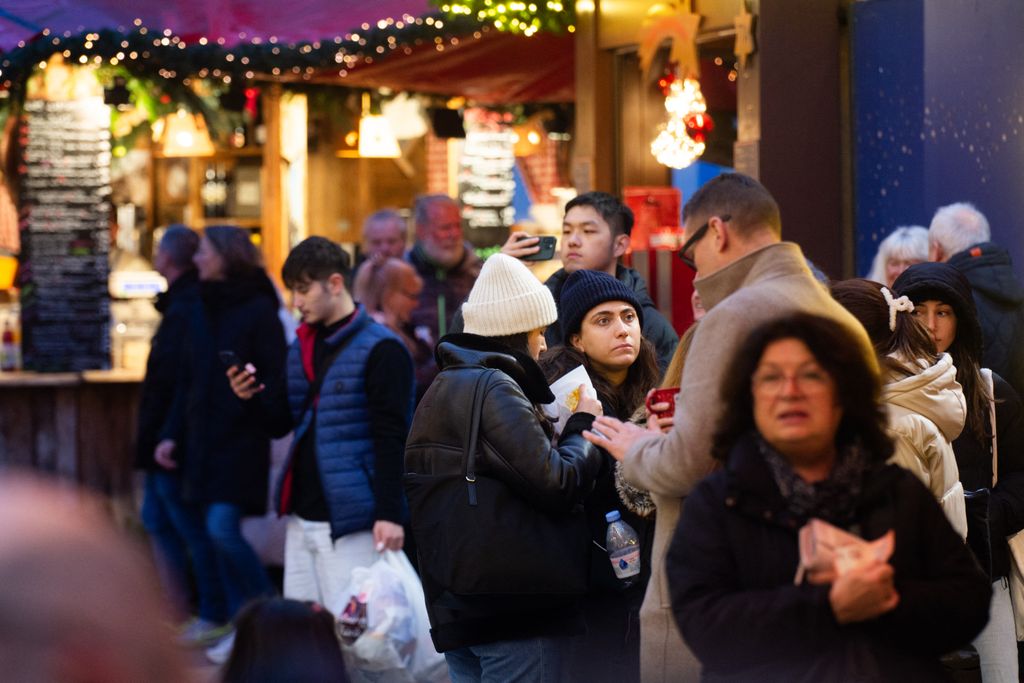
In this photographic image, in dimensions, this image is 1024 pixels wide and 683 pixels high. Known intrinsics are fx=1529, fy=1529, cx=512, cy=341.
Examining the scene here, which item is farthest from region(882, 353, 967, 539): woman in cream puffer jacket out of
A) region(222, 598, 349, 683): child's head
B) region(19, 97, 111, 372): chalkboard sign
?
region(19, 97, 111, 372): chalkboard sign

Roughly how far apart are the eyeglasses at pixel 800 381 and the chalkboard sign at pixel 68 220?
882 centimetres

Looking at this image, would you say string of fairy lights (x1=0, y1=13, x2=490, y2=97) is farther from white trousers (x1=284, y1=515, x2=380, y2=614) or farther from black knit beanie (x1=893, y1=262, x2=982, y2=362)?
black knit beanie (x1=893, y1=262, x2=982, y2=362)

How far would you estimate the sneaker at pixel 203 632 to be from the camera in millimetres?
7625

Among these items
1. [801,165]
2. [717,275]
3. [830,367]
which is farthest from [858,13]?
[830,367]

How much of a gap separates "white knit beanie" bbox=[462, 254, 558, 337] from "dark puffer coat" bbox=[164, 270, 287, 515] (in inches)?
114

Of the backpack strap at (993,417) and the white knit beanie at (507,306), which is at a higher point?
the white knit beanie at (507,306)

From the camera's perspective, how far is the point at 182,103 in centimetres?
1121

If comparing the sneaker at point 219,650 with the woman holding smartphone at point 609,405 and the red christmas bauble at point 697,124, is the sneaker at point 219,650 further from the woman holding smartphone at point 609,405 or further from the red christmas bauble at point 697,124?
the red christmas bauble at point 697,124

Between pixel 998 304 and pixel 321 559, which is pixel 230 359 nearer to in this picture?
pixel 321 559

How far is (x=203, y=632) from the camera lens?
7.76 metres

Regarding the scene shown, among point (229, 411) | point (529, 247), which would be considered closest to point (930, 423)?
point (529, 247)

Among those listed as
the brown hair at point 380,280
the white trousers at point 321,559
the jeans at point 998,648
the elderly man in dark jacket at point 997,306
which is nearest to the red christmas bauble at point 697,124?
the brown hair at point 380,280

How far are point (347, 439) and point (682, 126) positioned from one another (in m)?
3.46

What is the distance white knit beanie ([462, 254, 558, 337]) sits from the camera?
4.51 metres
